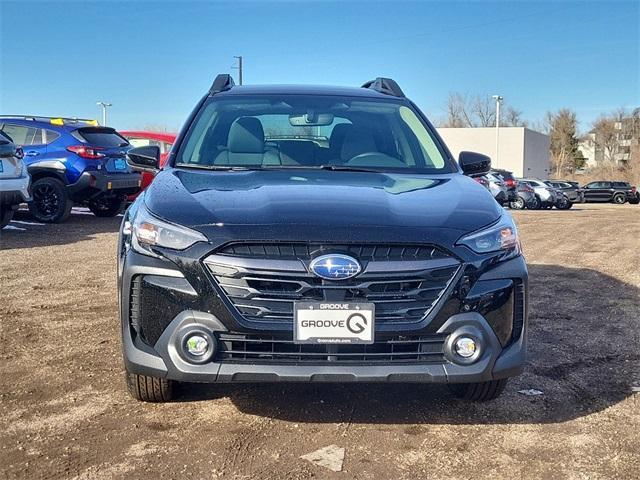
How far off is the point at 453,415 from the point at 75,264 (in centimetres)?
545

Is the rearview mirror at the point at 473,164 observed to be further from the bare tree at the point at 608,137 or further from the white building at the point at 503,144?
the bare tree at the point at 608,137

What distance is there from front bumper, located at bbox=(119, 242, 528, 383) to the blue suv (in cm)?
898

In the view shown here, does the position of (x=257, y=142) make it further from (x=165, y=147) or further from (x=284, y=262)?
(x=165, y=147)

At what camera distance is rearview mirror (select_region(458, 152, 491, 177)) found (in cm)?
427

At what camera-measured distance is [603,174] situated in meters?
78.4

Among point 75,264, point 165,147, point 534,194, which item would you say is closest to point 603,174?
point 534,194

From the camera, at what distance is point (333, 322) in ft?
9.10

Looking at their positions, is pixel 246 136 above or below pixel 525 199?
above

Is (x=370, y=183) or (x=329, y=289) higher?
(x=370, y=183)

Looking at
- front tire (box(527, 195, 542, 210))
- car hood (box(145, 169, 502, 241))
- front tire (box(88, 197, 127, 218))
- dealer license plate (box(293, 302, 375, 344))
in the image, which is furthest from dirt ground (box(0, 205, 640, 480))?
front tire (box(527, 195, 542, 210))

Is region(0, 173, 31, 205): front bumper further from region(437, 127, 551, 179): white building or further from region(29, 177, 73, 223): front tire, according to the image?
region(437, 127, 551, 179): white building

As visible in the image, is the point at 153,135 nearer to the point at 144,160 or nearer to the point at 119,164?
the point at 119,164

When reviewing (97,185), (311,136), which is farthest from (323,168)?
(97,185)

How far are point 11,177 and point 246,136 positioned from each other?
6.33 meters
